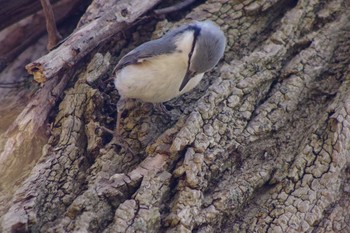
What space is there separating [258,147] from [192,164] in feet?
1.22

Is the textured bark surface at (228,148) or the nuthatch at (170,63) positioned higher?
the nuthatch at (170,63)

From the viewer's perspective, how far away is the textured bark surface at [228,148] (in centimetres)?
213

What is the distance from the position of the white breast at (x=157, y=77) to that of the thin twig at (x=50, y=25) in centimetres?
51

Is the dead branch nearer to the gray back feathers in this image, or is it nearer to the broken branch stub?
the broken branch stub

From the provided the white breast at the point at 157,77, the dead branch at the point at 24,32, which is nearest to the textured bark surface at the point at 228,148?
the white breast at the point at 157,77

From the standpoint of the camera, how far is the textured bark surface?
2129 millimetres

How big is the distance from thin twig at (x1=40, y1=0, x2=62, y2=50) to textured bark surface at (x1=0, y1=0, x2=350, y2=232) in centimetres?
24

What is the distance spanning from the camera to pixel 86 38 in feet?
8.82

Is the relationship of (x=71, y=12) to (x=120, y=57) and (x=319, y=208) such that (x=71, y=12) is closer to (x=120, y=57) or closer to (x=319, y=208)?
(x=120, y=57)

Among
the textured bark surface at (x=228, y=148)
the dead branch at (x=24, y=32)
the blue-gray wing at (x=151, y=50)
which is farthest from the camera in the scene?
the dead branch at (x=24, y=32)

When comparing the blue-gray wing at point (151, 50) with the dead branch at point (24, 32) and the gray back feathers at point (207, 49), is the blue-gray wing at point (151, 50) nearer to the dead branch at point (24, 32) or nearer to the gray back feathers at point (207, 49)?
the gray back feathers at point (207, 49)

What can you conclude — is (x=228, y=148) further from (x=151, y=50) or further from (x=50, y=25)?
(x=50, y=25)

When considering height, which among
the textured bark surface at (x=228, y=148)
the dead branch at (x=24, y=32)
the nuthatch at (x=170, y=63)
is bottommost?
the textured bark surface at (x=228, y=148)

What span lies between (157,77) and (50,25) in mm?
723
